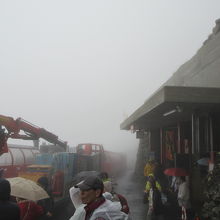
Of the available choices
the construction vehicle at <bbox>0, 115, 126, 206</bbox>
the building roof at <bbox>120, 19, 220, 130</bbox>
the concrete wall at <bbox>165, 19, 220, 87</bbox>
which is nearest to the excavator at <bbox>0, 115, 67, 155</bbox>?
the construction vehicle at <bbox>0, 115, 126, 206</bbox>

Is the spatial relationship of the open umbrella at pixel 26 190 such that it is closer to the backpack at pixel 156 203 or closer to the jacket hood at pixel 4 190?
the jacket hood at pixel 4 190

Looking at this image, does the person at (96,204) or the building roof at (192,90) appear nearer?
the person at (96,204)

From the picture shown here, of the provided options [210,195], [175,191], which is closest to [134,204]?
[175,191]

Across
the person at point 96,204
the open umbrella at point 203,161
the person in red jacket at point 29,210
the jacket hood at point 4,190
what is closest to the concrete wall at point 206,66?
the open umbrella at point 203,161

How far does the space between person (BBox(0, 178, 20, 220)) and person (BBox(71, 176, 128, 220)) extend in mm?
1515

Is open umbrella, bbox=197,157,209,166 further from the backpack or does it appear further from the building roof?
the backpack

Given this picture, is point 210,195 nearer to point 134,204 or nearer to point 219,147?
point 219,147

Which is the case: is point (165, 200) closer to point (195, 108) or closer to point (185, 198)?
point (185, 198)

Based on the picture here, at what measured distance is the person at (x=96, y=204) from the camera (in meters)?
2.74

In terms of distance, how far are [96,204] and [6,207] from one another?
179 centimetres

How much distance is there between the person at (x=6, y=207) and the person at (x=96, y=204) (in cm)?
152

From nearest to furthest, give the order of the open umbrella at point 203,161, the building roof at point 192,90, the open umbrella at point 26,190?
the open umbrella at point 26,190
the building roof at point 192,90
the open umbrella at point 203,161

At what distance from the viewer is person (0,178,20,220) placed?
401 cm

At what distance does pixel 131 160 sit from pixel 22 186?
4301 cm
